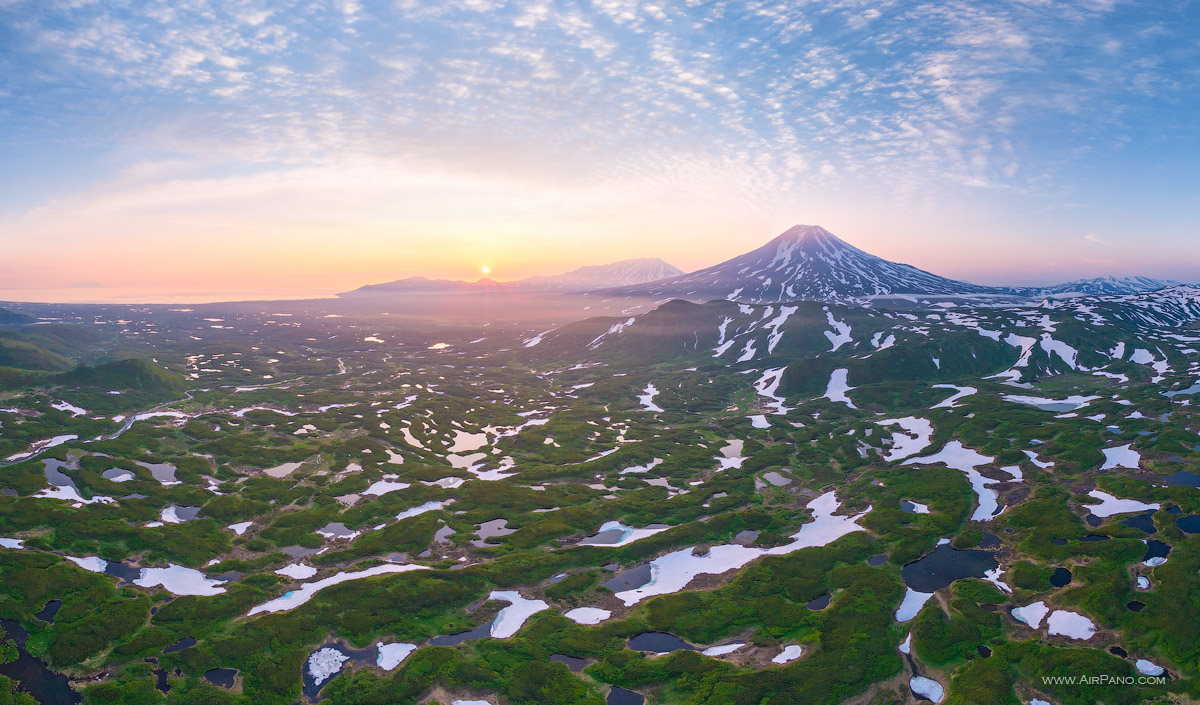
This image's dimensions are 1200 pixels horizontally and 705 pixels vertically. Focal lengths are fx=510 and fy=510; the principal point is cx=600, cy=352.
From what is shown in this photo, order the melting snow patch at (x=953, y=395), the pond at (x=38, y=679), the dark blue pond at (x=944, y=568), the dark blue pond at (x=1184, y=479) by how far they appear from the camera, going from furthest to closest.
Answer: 1. the melting snow patch at (x=953, y=395)
2. the dark blue pond at (x=1184, y=479)
3. the dark blue pond at (x=944, y=568)
4. the pond at (x=38, y=679)

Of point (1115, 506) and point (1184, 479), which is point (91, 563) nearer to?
point (1115, 506)

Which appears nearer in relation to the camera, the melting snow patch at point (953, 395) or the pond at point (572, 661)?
the pond at point (572, 661)

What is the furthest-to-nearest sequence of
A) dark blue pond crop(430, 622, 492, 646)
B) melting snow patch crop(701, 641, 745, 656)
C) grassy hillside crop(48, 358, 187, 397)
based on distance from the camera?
grassy hillside crop(48, 358, 187, 397)
dark blue pond crop(430, 622, 492, 646)
melting snow patch crop(701, 641, 745, 656)

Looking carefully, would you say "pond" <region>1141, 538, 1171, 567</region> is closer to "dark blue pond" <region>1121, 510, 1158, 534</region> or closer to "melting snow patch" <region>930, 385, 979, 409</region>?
"dark blue pond" <region>1121, 510, 1158, 534</region>

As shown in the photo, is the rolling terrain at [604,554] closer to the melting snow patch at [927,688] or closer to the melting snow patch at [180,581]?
the melting snow patch at [927,688]

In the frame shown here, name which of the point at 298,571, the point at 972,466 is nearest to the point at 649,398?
the point at 972,466

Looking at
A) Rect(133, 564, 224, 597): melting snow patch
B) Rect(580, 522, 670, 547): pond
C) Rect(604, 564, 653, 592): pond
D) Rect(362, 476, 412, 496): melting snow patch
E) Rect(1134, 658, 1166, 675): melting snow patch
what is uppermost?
Rect(1134, 658, 1166, 675): melting snow patch

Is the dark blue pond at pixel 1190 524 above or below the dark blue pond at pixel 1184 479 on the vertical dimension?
below

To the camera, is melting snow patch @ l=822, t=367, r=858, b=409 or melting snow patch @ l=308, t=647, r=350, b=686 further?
melting snow patch @ l=822, t=367, r=858, b=409

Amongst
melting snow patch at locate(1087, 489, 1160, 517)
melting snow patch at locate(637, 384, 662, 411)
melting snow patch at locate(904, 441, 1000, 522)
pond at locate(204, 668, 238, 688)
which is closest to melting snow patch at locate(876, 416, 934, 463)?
melting snow patch at locate(904, 441, 1000, 522)

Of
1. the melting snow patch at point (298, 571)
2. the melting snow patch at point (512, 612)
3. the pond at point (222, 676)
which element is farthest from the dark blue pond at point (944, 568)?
the melting snow patch at point (298, 571)
